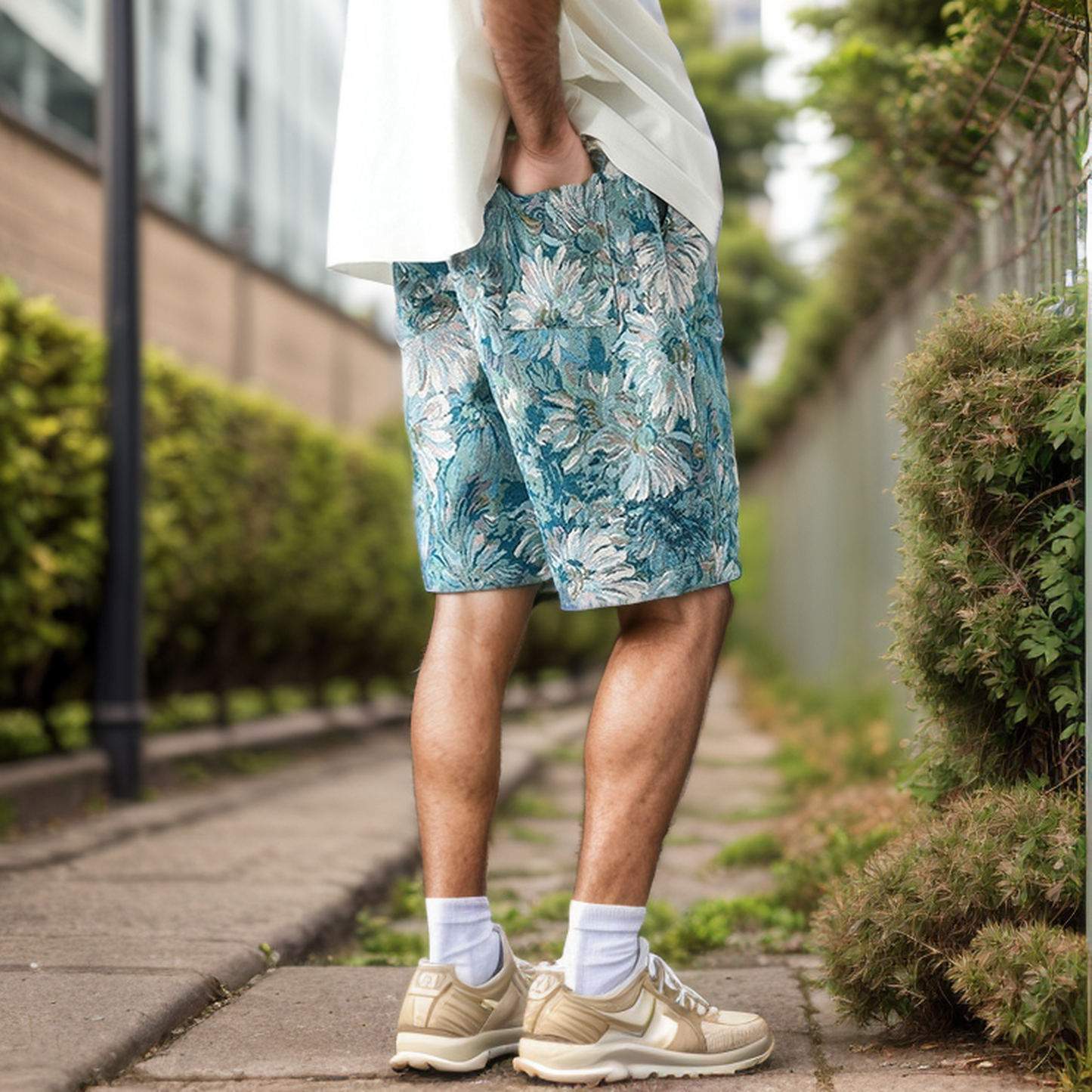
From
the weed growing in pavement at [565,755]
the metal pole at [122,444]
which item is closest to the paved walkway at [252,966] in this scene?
the metal pole at [122,444]

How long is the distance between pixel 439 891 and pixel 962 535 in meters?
0.86

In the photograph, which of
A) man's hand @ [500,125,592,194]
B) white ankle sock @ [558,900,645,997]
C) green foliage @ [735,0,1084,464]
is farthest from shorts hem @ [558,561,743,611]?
green foliage @ [735,0,1084,464]

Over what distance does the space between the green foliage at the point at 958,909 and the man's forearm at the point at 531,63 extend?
1.08 m

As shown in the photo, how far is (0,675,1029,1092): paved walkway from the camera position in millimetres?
1852

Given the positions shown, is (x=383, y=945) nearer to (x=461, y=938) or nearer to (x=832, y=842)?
(x=832, y=842)

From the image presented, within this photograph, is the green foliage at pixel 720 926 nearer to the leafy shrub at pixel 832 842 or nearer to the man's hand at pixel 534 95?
the leafy shrub at pixel 832 842

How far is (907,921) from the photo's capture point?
1898mm

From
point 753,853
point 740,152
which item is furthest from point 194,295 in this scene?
point 740,152

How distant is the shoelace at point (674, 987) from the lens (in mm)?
1915

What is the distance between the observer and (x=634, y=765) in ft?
6.16

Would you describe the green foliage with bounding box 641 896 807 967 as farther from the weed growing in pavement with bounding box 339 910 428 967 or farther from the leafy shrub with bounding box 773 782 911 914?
the weed growing in pavement with bounding box 339 910 428 967

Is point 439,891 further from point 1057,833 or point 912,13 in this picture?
point 912,13

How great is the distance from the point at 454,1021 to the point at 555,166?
113cm

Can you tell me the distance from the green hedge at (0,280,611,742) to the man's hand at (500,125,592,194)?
2.68 meters
